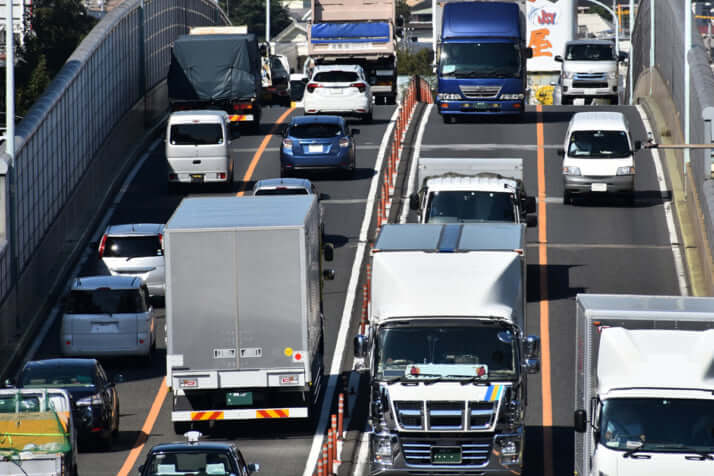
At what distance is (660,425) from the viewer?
1616 centimetres

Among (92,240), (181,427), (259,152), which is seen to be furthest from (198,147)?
(181,427)

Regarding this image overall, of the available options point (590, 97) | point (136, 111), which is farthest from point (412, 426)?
point (590, 97)

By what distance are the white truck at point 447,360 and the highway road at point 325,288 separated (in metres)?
2.48

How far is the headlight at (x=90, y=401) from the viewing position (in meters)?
21.6

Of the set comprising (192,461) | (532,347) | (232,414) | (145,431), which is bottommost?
(145,431)

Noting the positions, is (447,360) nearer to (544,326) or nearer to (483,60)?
(544,326)

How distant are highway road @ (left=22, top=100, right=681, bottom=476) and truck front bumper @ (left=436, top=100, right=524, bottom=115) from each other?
686 millimetres

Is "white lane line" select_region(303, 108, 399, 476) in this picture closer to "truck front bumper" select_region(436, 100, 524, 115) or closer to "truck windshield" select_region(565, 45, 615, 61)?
"truck front bumper" select_region(436, 100, 524, 115)

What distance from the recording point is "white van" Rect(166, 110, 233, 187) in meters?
39.8

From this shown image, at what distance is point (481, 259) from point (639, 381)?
13.7 ft

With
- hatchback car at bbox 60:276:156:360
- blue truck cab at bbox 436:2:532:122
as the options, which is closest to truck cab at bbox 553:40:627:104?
blue truck cab at bbox 436:2:532:122

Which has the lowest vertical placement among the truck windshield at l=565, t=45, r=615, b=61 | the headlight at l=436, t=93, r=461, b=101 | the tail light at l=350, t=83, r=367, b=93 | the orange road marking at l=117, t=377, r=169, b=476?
the orange road marking at l=117, t=377, r=169, b=476

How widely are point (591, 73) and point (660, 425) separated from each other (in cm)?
4573

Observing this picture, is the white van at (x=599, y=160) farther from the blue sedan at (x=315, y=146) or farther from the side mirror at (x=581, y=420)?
the side mirror at (x=581, y=420)
